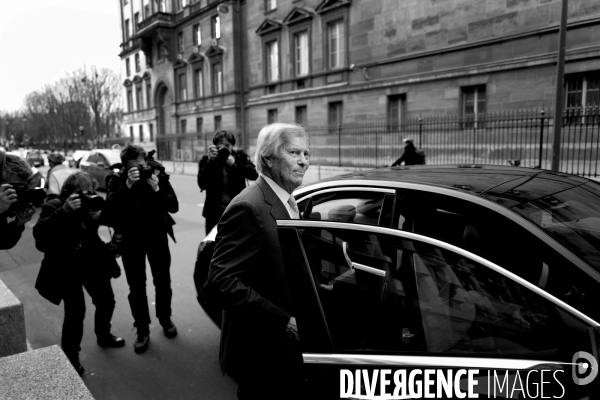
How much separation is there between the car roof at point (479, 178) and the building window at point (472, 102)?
15106 millimetres

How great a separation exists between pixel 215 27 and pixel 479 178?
112 feet

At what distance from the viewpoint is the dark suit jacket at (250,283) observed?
191 cm

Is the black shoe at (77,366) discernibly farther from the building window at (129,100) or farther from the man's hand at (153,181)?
the building window at (129,100)

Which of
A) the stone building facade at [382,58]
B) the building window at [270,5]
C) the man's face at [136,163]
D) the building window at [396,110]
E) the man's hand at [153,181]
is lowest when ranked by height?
the man's hand at [153,181]

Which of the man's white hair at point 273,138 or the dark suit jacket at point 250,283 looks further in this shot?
the man's white hair at point 273,138

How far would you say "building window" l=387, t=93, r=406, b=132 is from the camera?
20041mm

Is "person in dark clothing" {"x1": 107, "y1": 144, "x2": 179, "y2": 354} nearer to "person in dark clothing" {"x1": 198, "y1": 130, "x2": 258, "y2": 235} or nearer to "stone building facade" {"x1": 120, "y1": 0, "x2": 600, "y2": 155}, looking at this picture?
"person in dark clothing" {"x1": 198, "y1": 130, "x2": 258, "y2": 235}

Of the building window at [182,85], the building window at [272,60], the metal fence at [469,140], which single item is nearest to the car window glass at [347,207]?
the metal fence at [469,140]

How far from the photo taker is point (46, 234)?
3820 millimetres

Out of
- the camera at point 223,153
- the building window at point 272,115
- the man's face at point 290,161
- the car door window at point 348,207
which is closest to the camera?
the man's face at point 290,161

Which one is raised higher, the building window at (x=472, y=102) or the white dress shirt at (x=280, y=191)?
the building window at (x=472, y=102)

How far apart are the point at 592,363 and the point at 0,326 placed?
361 cm

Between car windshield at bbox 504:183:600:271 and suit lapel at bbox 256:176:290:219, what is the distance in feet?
3.69

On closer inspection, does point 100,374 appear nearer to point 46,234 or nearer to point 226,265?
point 46,234
